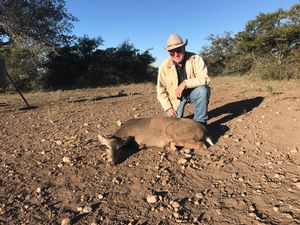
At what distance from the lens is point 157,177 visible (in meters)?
3.73

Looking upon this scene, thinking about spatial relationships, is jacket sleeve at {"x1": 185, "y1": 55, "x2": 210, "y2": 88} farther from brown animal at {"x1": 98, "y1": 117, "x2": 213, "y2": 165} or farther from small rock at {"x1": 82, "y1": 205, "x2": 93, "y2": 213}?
small rock at {"x1": 82, "y1": 205, "x2": 93, "y2": 213}

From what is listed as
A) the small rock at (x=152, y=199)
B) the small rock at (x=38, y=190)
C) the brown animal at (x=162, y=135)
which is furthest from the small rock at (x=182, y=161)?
the small rock at (x=38, y=190)

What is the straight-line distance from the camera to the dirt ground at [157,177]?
3014 millimetres

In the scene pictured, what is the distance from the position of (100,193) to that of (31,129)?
3.16 m

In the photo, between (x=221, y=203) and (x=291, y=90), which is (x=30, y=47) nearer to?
(x=291, y=90)

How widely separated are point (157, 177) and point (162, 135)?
986 mm

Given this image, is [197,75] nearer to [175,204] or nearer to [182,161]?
[182,161]

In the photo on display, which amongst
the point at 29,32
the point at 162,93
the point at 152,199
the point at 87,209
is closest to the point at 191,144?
the point at 162,93

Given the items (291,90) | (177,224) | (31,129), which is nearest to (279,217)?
(177,224)

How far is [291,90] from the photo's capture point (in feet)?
28.6

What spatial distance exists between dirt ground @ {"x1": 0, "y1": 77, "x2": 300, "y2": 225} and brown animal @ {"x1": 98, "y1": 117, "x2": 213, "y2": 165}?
127 mm

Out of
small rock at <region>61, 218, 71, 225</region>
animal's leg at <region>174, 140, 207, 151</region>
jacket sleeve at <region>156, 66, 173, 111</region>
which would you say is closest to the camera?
small rock at <region>61, 218, 71, 225</region>

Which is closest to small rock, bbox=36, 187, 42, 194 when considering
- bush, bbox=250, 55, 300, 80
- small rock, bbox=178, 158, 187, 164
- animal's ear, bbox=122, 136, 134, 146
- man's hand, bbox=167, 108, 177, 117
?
animal's ear, bbox=122, 136, 134, 146

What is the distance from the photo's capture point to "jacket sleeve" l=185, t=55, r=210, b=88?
16.8ft
